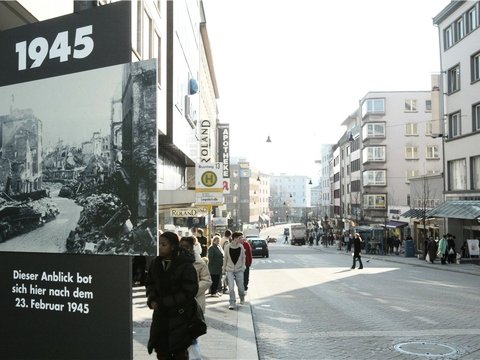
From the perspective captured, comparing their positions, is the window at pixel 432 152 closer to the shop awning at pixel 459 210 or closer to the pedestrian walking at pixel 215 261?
the shop awning at pixel 459 210

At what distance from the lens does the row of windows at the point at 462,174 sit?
3213cm

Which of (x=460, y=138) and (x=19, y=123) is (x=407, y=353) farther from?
(x=460, y=138)

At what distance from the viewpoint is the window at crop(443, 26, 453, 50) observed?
35406mm

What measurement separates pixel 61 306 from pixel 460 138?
33.5 metres

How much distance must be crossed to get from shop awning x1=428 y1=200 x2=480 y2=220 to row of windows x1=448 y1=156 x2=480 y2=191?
1.15 meters

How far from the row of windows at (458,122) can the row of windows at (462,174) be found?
1.79 meters

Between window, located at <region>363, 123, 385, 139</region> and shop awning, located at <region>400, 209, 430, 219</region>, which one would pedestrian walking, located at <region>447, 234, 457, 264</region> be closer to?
shop awning, located at <region>400, 209, 430, 219</region>

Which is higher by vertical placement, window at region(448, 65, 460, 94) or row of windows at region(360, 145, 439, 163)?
window at region(448, 65, 460, 94)

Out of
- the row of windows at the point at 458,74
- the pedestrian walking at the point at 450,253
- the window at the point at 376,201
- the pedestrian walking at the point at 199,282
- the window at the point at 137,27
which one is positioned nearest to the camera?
the pedestrian walking at the point at 199,282

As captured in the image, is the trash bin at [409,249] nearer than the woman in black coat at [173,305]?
No

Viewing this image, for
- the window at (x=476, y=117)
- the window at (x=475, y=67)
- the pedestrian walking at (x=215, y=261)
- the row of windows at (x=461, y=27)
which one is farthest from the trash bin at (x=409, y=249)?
the pedestrian walking at (x=215, y=261)

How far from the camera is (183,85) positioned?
24.6 metres

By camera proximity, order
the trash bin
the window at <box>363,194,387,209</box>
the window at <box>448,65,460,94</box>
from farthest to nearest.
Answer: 1. the window at <box>363,194,387,209</box>
2. the trash bin
3. the window at <box>448,65,460,94</box>

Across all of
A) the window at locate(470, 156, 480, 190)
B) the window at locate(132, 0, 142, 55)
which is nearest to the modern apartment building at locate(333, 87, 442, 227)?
the window at locate(470, 156, 480, 190)
